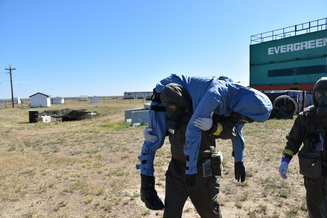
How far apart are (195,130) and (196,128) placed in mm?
17

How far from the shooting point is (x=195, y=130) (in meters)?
2.25

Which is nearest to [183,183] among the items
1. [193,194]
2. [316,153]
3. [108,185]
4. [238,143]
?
[193,194]

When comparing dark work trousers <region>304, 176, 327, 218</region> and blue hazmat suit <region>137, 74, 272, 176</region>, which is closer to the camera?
blue hazmat suit <region>137, 74, 272, 176</region>

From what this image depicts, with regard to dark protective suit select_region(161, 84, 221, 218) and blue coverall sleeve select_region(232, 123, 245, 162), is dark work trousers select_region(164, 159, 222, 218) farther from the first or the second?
blue coverall sleeve select_region(232, 123, 245, 162)

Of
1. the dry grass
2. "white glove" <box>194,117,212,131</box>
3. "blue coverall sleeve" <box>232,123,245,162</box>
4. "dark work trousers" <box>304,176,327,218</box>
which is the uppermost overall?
"white glove" <box>194,117,212,131</box>

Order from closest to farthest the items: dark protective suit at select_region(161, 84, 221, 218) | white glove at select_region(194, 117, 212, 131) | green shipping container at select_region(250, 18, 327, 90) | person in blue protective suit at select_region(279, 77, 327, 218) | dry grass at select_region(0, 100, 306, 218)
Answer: white glove at select_region(194, 117, 212, 131)
dark protective suit at select_region(161, 84, 221, 218)
person in blue protective suit at select_region(279, 77, 327, 218)
dry grass at select_region(0, 100, 306, 218)
green shipping container at select_region(250, 18, 327, 90)

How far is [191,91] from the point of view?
8.16 feet

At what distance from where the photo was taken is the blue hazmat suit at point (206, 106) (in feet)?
7.43

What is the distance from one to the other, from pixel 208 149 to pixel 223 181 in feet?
12.0

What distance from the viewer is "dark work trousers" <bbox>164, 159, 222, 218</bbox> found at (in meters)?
2.58

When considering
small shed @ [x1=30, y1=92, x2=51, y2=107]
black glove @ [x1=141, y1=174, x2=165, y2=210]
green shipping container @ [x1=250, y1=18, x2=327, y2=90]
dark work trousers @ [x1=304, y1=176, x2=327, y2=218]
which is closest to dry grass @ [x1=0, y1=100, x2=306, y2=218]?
dark work trousers @ [x1=304, y1=176, x2=327, y2=218]

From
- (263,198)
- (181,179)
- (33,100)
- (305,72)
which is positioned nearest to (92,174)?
(263,198)

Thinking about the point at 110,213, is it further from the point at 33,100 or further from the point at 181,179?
the point at 33,100

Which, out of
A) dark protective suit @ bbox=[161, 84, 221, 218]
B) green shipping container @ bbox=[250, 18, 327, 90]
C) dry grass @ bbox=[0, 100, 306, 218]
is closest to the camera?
dark protective suit @ bbox=[161, 84, 221, 218]
